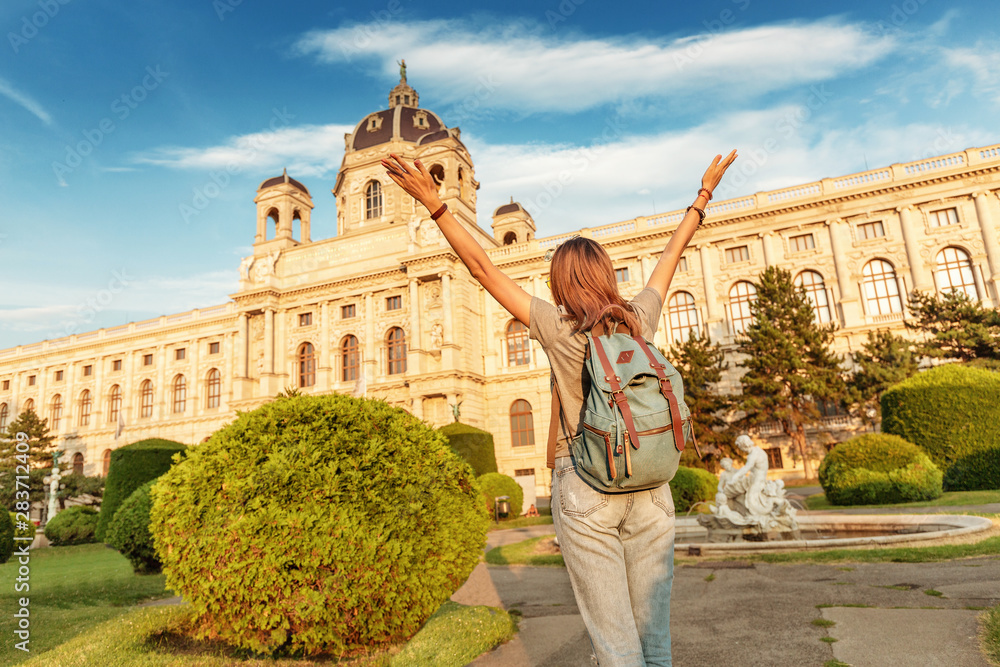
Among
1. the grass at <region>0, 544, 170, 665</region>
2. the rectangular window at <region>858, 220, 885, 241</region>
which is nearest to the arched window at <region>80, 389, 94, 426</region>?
the grass at <region>0, 544, 170, 665</region>

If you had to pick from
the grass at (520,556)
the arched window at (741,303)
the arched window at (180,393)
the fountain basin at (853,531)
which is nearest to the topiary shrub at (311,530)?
the fountain basin at (853,531)

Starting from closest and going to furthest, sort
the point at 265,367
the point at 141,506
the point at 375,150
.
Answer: the point at 141,506 → the point at 265,367 → the point at 375,150

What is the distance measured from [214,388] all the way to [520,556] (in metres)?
40.4

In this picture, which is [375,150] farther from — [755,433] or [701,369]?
[755,433]

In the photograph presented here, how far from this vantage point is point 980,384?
15.7 meters

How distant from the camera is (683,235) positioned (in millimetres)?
2725

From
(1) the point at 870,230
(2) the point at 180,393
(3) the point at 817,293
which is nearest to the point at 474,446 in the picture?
(3) the point at 817,293

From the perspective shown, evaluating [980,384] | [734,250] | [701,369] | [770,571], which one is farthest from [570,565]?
[734,250]

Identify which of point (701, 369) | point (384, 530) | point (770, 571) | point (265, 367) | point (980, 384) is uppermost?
point (265, 367)

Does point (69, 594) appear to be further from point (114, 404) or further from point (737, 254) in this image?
point (114, 404)

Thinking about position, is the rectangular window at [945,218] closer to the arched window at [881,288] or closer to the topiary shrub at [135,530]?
the arched window at [881,288]

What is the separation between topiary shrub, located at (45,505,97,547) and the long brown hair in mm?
19222

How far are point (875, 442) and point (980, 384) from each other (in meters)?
3.56

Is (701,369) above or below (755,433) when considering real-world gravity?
above
